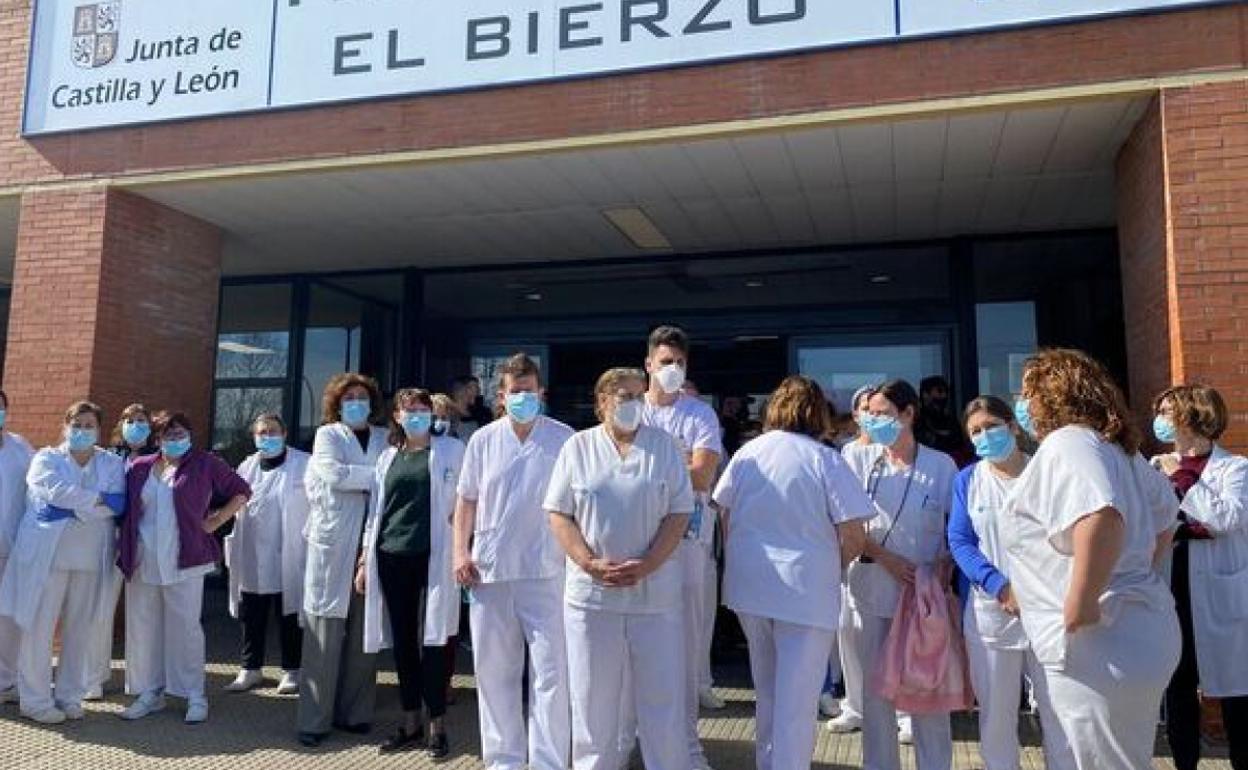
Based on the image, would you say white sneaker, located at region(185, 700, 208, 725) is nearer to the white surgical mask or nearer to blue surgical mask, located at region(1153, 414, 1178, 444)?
the white surgical mask

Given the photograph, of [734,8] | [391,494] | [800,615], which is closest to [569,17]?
[734,8]

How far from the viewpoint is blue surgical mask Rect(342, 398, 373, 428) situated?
5438mm

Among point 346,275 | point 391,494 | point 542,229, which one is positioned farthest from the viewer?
point 346,275

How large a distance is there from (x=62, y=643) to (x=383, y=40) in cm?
449

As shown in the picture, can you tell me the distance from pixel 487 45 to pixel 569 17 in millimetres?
617

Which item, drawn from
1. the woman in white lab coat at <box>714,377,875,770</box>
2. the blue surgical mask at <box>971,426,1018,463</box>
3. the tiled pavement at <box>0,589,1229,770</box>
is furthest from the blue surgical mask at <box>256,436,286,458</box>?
the blue surgical mask at <box>971,426,1018,463</box>

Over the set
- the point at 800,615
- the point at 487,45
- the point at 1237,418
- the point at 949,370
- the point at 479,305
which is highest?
the point at 487,45

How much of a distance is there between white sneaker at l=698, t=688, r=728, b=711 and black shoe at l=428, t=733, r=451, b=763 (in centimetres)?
166

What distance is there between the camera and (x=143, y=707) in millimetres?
5602

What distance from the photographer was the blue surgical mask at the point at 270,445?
6.39 m

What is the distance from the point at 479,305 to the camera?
34.3 feet

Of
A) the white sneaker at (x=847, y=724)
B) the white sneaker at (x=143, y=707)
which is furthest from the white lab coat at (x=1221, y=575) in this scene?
the white sneaker at (x=143, y=707)

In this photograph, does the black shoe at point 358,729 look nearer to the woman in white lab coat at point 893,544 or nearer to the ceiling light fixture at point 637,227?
the woman in white lab coat at point 893,544

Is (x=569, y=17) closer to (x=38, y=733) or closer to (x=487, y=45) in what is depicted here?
(x=487, y=45)
